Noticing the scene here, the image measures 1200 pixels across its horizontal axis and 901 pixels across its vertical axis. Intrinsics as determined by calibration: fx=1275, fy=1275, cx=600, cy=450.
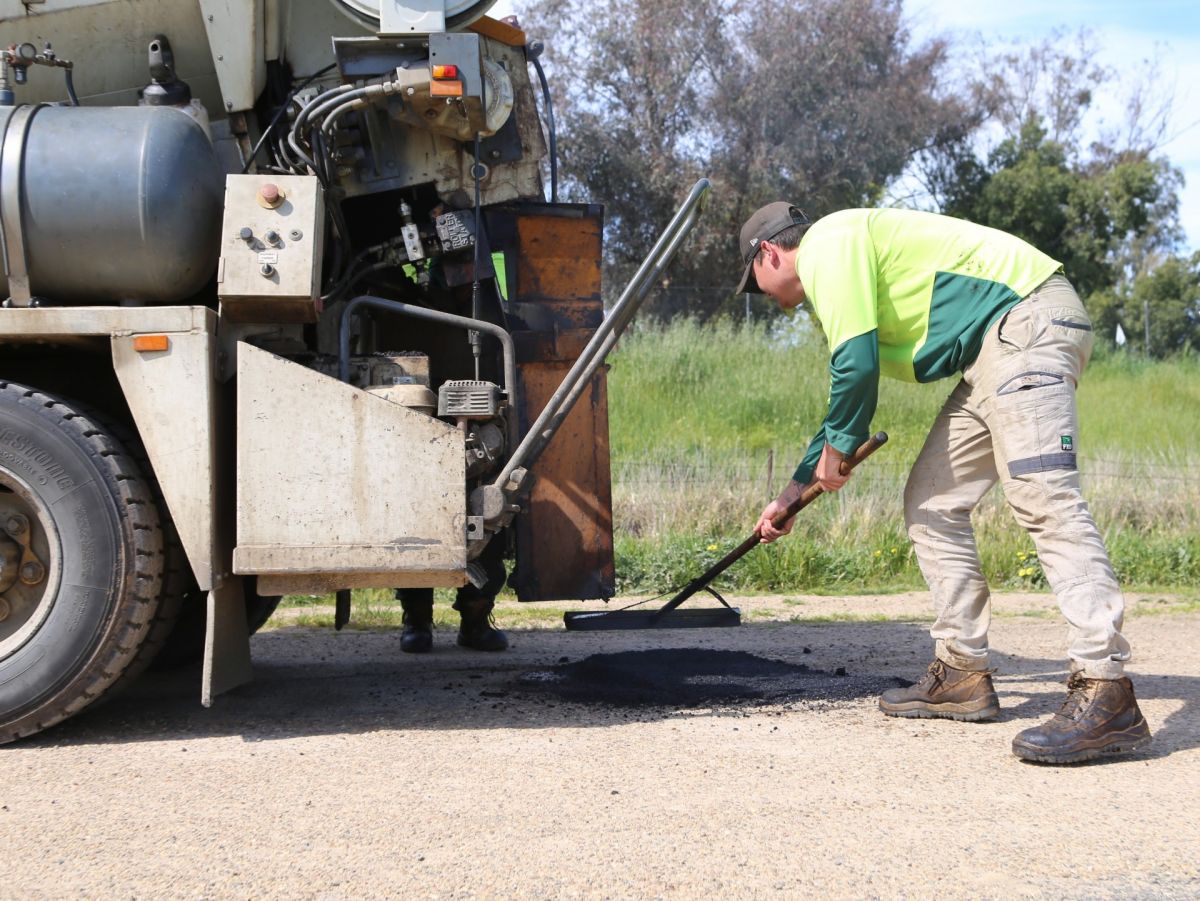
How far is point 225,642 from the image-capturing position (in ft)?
13.6

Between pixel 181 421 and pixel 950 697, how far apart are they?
265 cm

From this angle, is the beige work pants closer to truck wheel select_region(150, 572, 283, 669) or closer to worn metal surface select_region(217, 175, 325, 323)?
worn metal surface select_region(217, 175, 325, 323)

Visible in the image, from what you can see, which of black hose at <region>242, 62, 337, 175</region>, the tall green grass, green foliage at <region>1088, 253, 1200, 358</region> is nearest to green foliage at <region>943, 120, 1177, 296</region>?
green foliage at <region>1088, 253, 1200, 358</region>

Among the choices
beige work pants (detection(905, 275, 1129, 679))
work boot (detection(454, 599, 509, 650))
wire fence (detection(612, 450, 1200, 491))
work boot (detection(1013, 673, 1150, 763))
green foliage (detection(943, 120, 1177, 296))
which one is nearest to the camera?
work boot (detection(1013, 673, 1150, 763))

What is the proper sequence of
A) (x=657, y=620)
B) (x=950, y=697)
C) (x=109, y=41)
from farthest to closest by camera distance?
(x=657, y=620)
(x=109, y=41)
(x=950, y=697)

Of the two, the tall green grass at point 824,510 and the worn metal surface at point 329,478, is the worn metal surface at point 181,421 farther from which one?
the tall green grass at point 824,510

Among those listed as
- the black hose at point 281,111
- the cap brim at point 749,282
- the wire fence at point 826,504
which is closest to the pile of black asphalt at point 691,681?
the cap brim at point 749,282

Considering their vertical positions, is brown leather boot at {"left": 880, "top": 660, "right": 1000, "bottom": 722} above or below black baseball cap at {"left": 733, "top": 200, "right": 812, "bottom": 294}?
below

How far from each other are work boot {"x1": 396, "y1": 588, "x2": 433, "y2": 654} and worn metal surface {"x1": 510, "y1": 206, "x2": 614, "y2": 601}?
1.10 m

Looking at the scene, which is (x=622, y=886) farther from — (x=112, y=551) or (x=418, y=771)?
(x=112, y=551)

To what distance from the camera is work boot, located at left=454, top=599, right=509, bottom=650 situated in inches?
223

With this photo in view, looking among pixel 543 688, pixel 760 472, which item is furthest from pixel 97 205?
pixel 760 472

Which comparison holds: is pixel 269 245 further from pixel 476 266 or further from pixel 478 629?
pixel 478 629

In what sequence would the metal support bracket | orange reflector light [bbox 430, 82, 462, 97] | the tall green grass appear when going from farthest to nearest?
the tall green grass → orange reflector light [bbox 430, 82, 462, 97] → the metal support bracket
